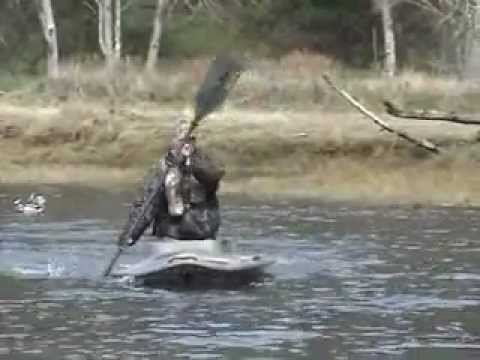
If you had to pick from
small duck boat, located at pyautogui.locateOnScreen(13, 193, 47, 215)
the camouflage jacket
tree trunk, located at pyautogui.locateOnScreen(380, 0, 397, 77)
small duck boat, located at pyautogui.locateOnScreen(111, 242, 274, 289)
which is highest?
tree trunk, located at pyautogui.locateOnScreen(380, 0, 397, 77)

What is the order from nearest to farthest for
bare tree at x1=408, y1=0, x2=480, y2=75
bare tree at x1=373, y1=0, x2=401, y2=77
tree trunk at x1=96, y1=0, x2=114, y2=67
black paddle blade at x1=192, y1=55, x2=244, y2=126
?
black paddle blade at x1=192, y1=55, x2=244, y2=126, bare tree at x1=408, y1=0, x2=480, y2=75, tree trunk at x1=96, y1=0, x2=114, y2=67, bare tree at x1=373, y1=0, x2=401, y2=77

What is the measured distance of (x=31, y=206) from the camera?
90.5 ft

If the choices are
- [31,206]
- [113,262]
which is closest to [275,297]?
[113,262]

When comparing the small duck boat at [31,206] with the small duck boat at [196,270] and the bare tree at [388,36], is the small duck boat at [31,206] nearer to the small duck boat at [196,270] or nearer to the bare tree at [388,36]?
the small duck boat at [196,270]

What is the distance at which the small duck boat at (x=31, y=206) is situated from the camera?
27.4 m

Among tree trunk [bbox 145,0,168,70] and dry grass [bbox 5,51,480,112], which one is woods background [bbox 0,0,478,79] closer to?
tree trunk [bbox 145,0,168,70]

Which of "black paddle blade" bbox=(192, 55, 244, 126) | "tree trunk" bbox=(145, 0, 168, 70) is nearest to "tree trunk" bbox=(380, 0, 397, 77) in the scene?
"tree trunk" bbox=(145, 0, 168, 70)

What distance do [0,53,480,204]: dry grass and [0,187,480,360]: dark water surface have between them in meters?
4.57

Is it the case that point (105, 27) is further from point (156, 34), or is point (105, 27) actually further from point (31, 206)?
point (31, 206)

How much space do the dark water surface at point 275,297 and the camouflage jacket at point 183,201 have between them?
15.2 inches

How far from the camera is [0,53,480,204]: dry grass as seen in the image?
1257 inches

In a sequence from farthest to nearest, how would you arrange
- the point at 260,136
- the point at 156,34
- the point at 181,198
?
the point at 156,34
the point at 260,136
the point at 181,198

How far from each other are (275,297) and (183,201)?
69.9 inches

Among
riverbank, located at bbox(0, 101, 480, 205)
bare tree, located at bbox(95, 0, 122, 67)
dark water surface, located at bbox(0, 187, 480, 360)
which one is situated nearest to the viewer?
dark water surface, located at bbox(0, 187, 480, 360)
